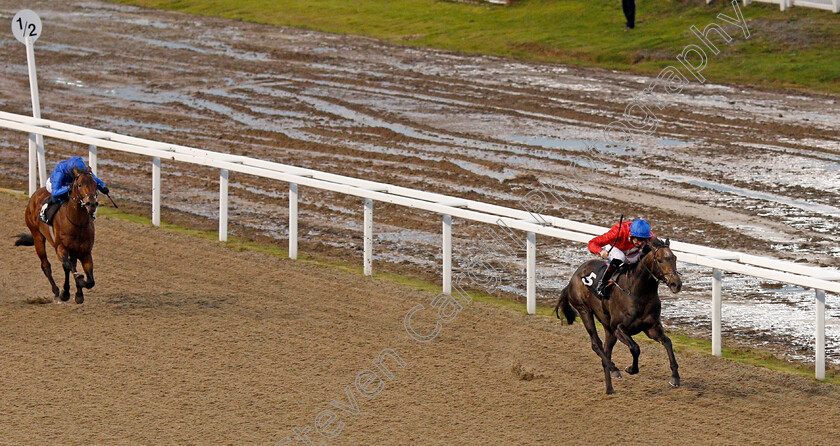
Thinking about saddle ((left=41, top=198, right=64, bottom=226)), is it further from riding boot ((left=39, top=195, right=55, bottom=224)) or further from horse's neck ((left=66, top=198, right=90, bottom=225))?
horse's neck ((left=66, top=198, right=90, bottom=225))

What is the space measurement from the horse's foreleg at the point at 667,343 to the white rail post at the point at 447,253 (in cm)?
259

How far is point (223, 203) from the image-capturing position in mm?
11023

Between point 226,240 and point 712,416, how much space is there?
5.82 meters

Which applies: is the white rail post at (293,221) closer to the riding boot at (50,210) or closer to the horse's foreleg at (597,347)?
the riding boot at (50,210)

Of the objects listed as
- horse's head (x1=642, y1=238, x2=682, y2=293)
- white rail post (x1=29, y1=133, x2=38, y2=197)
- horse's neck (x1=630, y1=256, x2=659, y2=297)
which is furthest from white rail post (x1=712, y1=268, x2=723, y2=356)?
white rail post (x1=29, y1=133, x2=38, y2=197)

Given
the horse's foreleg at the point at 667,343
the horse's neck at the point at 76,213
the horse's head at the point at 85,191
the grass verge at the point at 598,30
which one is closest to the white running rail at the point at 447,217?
the horse's foreleg at the point at 667,343

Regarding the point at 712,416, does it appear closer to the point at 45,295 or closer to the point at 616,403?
the point at 616,403

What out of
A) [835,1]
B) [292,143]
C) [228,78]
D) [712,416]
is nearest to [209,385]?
[712,416]

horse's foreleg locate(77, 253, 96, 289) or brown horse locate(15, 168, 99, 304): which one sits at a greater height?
brown horse locate(15, 168, 99, 304)

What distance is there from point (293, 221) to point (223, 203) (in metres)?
Result: 0.90

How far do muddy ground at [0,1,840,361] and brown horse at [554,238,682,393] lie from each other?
1.71m

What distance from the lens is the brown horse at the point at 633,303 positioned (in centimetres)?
674

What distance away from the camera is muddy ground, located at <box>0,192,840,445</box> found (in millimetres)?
6629

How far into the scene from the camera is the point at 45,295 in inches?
377
